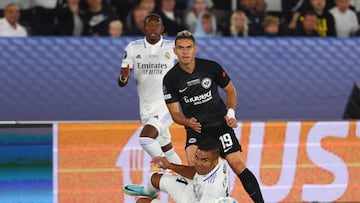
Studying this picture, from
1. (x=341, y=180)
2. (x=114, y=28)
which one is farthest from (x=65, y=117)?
(x=341, y=180)

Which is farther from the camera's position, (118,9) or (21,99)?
(118,9)

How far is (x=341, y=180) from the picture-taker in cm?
1146

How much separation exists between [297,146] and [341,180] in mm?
591

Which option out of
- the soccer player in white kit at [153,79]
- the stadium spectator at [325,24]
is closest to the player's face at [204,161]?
the soccer player in white kit at [153,79]

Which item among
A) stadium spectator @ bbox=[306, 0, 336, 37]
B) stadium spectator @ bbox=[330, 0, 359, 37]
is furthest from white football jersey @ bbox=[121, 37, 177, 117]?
stadium spectator @ bbox=[330, 0, 359, 37]

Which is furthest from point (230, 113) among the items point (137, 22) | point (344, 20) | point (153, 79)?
point (344, 20)

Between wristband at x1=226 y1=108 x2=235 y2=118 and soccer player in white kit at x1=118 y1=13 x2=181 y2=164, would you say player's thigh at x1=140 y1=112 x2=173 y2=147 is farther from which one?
wristband at x1=226 y1=108 x2=235 y2=118

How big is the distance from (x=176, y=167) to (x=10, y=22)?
391 centimetres

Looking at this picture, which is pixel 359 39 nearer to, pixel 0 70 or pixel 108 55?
pixel 108 55

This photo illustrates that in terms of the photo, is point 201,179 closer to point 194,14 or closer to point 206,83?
point 206,83

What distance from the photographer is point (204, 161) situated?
8844mm

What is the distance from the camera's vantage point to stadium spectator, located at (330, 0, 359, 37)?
13.5 metres

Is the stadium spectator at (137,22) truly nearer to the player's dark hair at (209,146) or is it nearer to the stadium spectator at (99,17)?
the stadium spectator at (99,17)

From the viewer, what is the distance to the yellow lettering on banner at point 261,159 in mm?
10945
